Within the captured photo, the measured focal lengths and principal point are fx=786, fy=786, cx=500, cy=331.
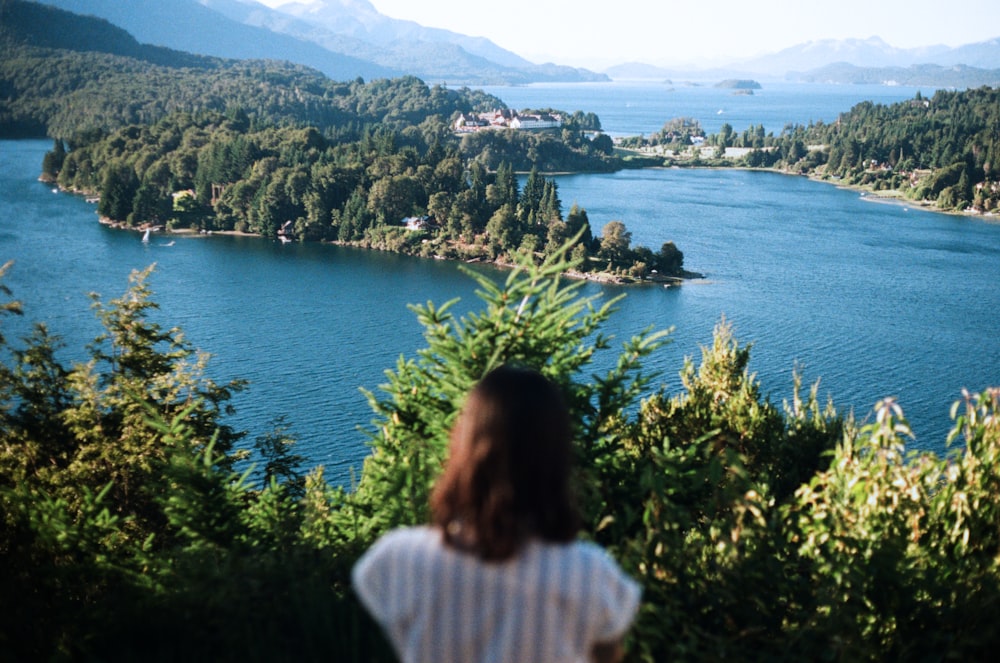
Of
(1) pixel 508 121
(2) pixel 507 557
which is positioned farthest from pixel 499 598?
(1) pixel 508 121

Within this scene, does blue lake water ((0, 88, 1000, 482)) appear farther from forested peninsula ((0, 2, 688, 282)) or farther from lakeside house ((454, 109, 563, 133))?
lakeside house ((454, 109, 563, 133))

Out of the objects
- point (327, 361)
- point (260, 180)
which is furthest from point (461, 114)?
point (327, 361)

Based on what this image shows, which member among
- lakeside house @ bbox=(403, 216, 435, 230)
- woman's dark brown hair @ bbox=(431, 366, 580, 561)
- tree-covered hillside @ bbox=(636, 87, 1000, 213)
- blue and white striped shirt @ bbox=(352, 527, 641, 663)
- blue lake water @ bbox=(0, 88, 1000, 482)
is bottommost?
blue lake water @ bbox=(0, 88, 1000, 482)

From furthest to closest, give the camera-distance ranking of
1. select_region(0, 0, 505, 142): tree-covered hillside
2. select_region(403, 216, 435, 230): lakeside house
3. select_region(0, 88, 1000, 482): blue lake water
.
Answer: select_region(0, 0, 505, 142): tree-covered hillside → select_region(403, 216, 435, 230): lakeside house → select_region(0, 88, 1000, 482): blue lake water

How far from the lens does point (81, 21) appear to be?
104 m

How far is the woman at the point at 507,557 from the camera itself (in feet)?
3.50


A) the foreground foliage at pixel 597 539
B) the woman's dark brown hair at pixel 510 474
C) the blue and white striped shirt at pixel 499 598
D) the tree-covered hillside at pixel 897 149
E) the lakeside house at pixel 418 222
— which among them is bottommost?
the lakeside house at pixel 418 222

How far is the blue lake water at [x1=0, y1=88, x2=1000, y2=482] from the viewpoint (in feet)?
66.3

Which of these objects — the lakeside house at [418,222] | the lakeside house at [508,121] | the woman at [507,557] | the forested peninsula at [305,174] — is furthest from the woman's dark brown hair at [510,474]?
the lakeside house at [508,121]

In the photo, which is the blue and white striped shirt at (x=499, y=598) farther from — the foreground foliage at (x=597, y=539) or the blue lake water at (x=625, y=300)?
the blue lake water at (x=625, y=300)

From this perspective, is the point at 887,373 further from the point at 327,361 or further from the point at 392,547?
the point at 392,547

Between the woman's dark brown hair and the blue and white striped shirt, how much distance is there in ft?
0.09

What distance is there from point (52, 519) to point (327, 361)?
61.9 feet

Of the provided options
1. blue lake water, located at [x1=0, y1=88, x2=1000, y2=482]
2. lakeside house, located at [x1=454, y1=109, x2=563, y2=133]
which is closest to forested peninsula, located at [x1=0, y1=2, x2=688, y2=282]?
blue lake water, located at [x1=0, y1=88, x2=1000, y2=482]
